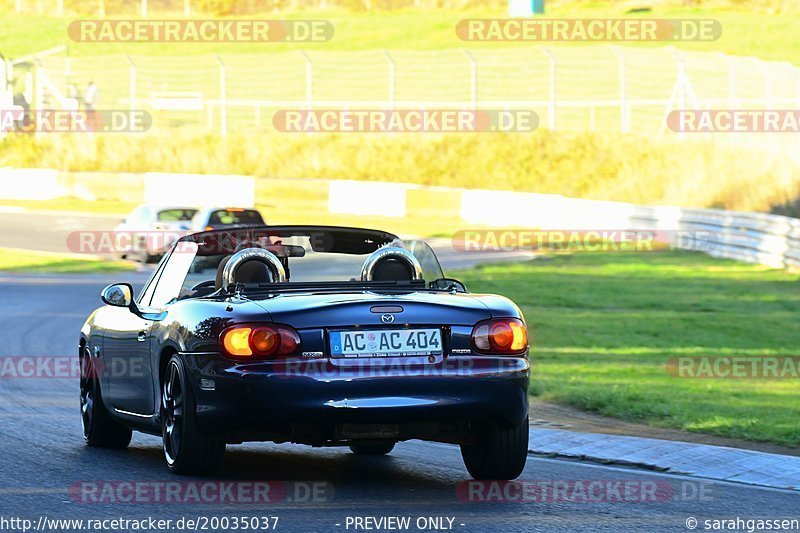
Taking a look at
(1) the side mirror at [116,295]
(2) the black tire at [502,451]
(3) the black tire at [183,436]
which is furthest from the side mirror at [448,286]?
(1) the side mirror at [116,295]

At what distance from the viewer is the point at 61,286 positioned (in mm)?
23812

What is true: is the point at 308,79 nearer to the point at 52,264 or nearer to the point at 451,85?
the point at 451,85

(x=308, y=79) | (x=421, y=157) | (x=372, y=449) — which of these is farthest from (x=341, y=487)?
(x=421, y=157)

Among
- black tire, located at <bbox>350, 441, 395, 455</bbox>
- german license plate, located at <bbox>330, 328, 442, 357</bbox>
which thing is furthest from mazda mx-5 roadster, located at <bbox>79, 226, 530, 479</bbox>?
black tire, located at <bbox>350, 441, 395, 455</bbox>

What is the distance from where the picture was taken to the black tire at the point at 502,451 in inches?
314

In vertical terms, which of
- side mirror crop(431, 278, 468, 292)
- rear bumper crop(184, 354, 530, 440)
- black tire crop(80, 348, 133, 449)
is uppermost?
side mirror crop(431, 278, 468, 292)

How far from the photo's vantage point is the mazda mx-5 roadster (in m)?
7.34

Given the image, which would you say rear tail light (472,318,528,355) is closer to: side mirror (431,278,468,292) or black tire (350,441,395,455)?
side mirror (431,278,468,292)

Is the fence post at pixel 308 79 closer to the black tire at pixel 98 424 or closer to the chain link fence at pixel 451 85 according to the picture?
the chain link fence at pixel 451 85

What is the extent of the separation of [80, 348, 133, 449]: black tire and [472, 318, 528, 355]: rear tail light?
2721 mm

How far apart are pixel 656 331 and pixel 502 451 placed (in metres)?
9.91

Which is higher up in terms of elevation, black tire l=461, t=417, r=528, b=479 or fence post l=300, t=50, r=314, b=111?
fence post l=300, t=50, r=314, b=111

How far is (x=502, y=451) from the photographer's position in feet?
26.3

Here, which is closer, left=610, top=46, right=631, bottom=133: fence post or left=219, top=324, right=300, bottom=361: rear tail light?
left=219, top=324, right=300, bottom=361: rear tail light
